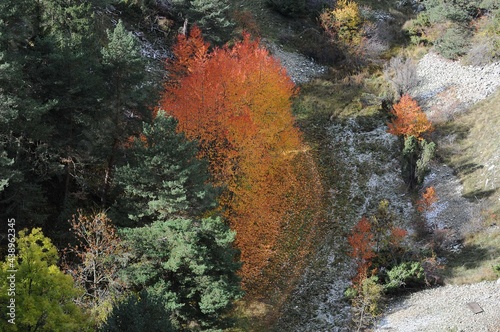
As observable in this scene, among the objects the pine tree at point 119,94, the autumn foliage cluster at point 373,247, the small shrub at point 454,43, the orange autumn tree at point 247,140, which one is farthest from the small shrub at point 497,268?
the small shrub at point 454,43

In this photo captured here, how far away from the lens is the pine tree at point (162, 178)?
21344mm

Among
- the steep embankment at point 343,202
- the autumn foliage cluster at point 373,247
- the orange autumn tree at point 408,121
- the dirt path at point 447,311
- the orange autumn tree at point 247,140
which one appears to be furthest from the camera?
the orange autumn tree at point 408,121

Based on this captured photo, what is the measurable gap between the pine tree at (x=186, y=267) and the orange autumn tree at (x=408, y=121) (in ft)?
65.1

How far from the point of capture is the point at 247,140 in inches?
1225

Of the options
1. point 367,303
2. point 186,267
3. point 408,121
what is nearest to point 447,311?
point 367,303

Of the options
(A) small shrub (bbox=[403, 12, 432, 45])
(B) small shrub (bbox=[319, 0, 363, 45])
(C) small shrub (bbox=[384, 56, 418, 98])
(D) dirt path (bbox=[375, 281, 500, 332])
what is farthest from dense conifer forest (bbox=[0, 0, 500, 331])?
(B) small shrub (bbox=[319, 0, 363, 45])

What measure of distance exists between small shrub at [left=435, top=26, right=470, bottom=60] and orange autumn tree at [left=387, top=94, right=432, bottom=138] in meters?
10.1

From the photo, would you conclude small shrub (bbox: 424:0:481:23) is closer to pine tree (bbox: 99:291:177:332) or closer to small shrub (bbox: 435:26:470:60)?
small shrub (bbox: 435:26:470:60)

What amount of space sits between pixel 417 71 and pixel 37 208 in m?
36.1

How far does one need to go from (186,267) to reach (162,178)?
171 inches

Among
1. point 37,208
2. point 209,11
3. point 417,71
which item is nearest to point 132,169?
point 37,208

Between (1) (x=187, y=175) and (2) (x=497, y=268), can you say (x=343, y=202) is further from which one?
(1) (x=187, y=175)

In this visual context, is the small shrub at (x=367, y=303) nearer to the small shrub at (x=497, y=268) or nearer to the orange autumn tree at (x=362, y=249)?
the orange autumn tree at (x=362, y=249)

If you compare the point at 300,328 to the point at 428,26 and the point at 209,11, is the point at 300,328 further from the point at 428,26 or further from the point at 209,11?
the point at 428,26
